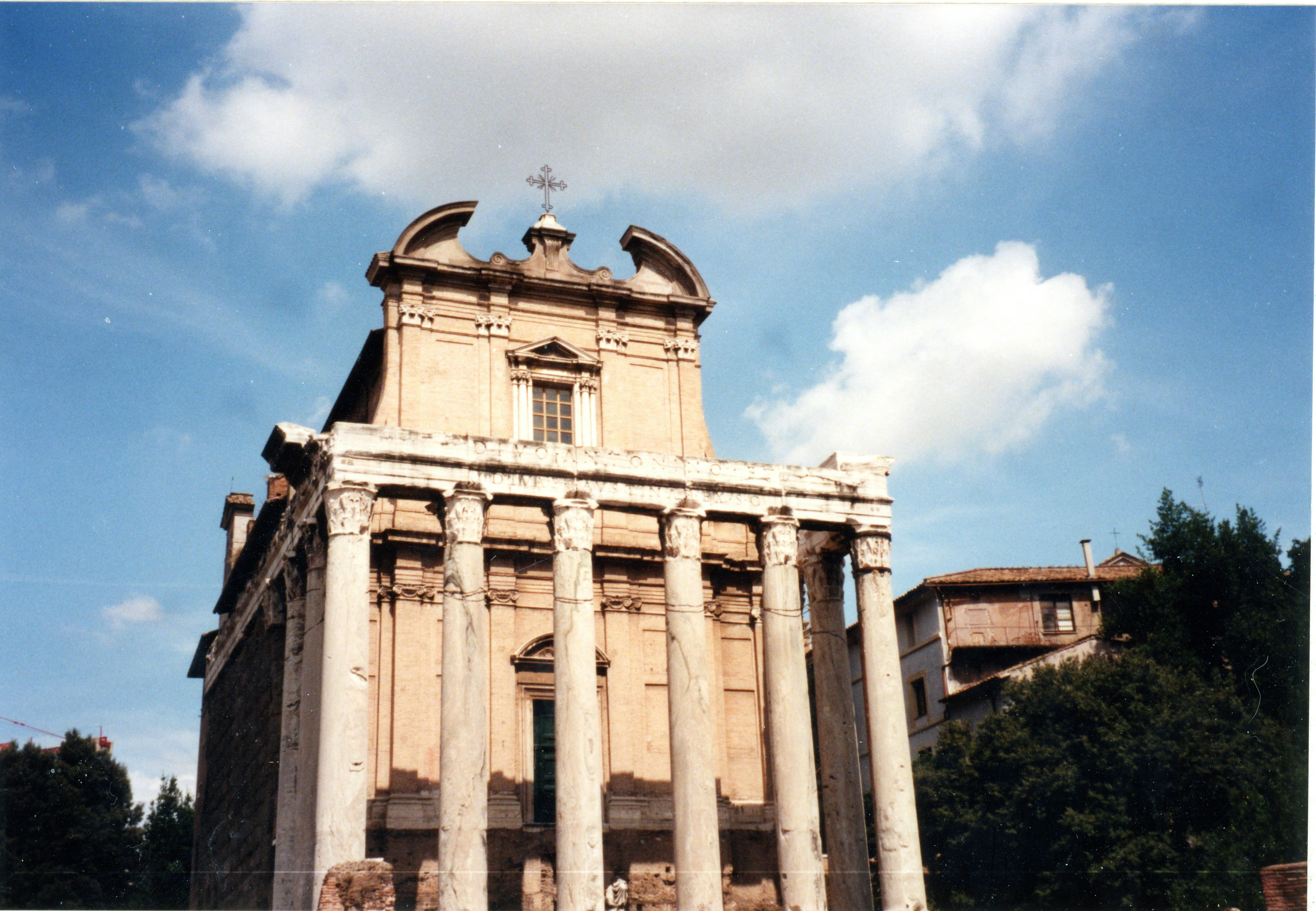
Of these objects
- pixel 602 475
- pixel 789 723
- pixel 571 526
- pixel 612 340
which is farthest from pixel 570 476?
pixel 612 340

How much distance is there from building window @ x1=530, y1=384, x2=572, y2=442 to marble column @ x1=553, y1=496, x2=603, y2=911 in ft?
13.5

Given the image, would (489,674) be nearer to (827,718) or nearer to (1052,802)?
(827,718)

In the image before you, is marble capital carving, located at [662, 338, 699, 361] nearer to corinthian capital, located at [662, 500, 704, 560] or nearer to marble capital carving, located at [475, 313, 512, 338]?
marble capital carving, located at [475, 313, 512, 338]

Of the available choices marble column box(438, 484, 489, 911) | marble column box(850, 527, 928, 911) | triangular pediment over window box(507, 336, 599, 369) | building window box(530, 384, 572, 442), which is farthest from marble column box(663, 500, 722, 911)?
triangular pediment over window box(507, 336, 599, 369)

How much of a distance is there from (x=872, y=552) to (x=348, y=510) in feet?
25.9

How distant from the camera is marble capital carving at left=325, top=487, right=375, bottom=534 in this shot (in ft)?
59.0

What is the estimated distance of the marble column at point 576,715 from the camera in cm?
1734

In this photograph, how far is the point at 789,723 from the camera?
63.1 ft

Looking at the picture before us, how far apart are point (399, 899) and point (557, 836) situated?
10.5ft

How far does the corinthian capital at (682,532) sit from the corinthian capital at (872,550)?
2568 mm

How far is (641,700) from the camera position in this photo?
22156mm

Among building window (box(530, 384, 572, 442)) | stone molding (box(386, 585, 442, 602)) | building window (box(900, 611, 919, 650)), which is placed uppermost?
building window (box(530, 384, 572, 442))

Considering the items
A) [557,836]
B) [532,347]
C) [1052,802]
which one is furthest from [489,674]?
[1052,802]

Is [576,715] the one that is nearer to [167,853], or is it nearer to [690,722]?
[690,722]
